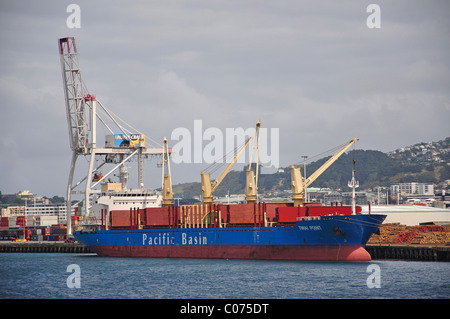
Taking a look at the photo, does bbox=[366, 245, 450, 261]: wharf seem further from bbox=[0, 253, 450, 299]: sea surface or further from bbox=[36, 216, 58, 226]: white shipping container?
bbox=[36, 216, 58, 226]: white shipping container

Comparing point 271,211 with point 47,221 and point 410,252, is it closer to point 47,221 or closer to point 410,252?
point 410,252

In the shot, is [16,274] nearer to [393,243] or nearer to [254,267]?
[254,267]

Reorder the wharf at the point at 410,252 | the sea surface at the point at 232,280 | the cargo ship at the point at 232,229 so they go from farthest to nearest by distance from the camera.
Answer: the wharf at the point at 410,252 → the cargo ship at the point at 232,229 → the sea surface at the point at 232,280

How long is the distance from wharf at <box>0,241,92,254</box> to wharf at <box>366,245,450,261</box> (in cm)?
3731

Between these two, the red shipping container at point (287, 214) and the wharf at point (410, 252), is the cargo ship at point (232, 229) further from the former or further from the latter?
the wharf at point (410, 252)

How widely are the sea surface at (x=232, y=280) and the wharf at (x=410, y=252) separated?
7.15 feet

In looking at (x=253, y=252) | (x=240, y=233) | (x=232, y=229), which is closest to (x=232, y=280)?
(x=253, y=252)

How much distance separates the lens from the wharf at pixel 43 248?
86.1m

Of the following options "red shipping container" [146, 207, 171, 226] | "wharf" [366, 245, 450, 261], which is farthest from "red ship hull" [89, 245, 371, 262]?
"wharf" [366, 245, 450, 261]

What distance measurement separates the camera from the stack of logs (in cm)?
6228

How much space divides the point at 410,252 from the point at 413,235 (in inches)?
250

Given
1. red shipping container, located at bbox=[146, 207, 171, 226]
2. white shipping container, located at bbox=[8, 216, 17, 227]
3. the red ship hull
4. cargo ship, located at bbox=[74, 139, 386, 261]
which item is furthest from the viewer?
white shipping container, located at bbox=[8, 216, 17, 227]

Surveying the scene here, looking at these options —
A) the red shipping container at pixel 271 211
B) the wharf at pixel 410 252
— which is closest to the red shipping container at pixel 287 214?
the red shipping container at pixel 271 211
